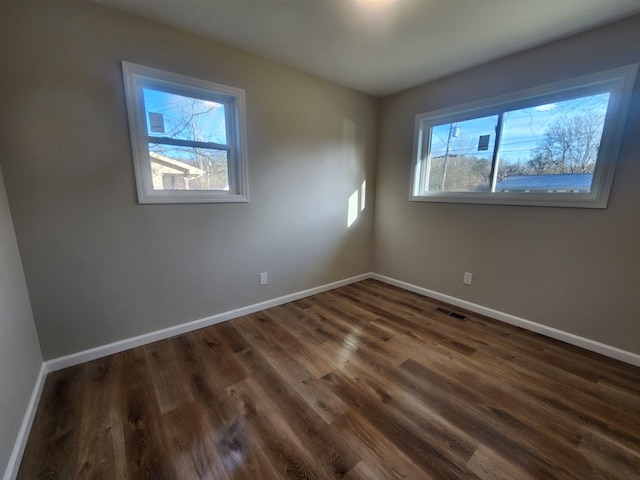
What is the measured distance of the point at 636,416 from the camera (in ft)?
4.83

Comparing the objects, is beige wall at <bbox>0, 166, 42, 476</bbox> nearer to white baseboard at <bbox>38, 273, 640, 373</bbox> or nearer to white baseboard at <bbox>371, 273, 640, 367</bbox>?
white baseboard at <bbox>38, 273, 640, 373</bbox>

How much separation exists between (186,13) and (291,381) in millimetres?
2620

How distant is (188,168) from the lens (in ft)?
Answer: 7.20

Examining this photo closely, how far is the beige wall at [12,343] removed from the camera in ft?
3.74

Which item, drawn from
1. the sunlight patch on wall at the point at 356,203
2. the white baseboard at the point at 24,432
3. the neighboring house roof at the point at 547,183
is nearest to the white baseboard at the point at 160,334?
the white baseboard at the point at 24,432

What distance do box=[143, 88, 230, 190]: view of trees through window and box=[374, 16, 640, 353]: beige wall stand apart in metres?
2.13

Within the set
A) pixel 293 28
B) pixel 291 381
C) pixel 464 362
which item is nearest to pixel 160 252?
pixel 291 381

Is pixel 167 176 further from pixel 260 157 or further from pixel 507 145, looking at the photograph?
pixel 507 145

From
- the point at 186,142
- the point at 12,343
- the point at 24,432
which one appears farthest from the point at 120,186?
the point at 24,432

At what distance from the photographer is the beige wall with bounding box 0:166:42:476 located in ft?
3.74

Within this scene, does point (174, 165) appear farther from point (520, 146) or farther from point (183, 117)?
point (520, 146)

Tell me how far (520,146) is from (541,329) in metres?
1.68

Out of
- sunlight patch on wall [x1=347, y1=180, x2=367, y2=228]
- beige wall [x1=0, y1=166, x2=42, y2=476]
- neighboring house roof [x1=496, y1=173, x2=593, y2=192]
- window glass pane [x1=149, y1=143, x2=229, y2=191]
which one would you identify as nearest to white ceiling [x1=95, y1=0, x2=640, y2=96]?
window glass pane [x1=149, y1=143, x2=229, y2=191]

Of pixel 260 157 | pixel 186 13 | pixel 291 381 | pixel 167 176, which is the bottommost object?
pixel 291 381
